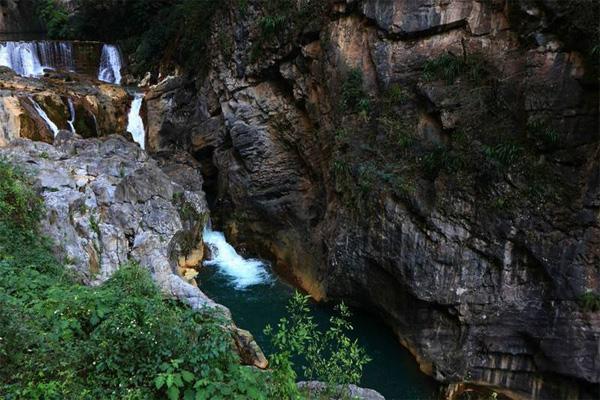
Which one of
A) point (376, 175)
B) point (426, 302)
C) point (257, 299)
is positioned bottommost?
point (257, 299)

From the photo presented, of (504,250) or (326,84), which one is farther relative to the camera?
(326,84)

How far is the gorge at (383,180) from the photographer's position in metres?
8.43

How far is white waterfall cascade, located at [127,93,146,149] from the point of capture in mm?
17094

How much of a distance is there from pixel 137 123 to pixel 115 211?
6.99 meters

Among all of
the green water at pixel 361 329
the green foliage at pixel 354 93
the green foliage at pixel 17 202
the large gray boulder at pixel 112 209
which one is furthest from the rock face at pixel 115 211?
the green foliage at pixel 354 93

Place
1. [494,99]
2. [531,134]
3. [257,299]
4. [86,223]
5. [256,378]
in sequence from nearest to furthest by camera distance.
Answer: [256,378] → [531,134] → [494,99] → [86,223] → [257,299]

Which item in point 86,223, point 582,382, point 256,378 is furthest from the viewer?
point 86,223

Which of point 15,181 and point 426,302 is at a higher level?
point 15,181

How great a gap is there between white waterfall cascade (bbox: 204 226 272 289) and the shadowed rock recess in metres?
0.90

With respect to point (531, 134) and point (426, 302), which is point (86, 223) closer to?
point (426, 302)

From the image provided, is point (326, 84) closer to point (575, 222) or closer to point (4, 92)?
point (575, 222)

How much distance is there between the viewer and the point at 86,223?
10266 millimetres

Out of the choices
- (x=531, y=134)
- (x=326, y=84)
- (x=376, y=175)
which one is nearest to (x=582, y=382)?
(x=531, y=134)

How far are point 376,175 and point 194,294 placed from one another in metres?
4.84
